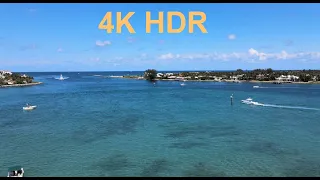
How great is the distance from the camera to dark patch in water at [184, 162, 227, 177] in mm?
10562

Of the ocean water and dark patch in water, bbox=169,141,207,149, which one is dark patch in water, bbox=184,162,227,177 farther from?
dark patch in water, bbox=169,141,207,149

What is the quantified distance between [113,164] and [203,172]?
3415mm

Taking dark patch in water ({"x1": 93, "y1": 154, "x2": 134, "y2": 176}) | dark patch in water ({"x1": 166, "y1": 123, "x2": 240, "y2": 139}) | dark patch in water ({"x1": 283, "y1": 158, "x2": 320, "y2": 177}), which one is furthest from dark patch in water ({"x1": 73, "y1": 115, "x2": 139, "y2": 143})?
dark patch in water ({"x1": 283, "y1": 158, "x2": 320, "y2": 177})

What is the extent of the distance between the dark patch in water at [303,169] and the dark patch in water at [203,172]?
2311 mm

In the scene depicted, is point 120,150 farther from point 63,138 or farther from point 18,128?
point 18,128

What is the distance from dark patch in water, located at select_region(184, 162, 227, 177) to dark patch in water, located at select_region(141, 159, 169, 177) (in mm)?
899

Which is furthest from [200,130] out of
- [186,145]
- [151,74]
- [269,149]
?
[151,74]

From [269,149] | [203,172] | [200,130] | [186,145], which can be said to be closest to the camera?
[203,172]

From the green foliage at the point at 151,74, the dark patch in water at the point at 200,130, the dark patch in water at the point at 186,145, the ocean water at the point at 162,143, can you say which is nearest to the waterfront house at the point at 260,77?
the green foliage at the point at 151,74

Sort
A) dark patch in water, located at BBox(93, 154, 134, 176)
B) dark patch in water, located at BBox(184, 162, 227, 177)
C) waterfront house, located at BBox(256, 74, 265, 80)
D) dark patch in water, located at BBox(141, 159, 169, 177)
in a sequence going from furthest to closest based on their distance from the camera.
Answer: waterfront house, located at BBox(256, 74, 265, 80) → dark patch in water, located at BBox(93, 154, 134, 176) → dark patch in water, located at BBox(141, 159, 169, 177) → dark patch in water, located at BBox(184, 162, 227, 177)

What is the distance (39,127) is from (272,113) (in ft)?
56.5

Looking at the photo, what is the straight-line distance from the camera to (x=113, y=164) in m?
11.8

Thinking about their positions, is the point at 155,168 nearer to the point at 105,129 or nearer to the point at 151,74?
the point at 105,129

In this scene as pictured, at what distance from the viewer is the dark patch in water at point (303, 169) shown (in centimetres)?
1063
